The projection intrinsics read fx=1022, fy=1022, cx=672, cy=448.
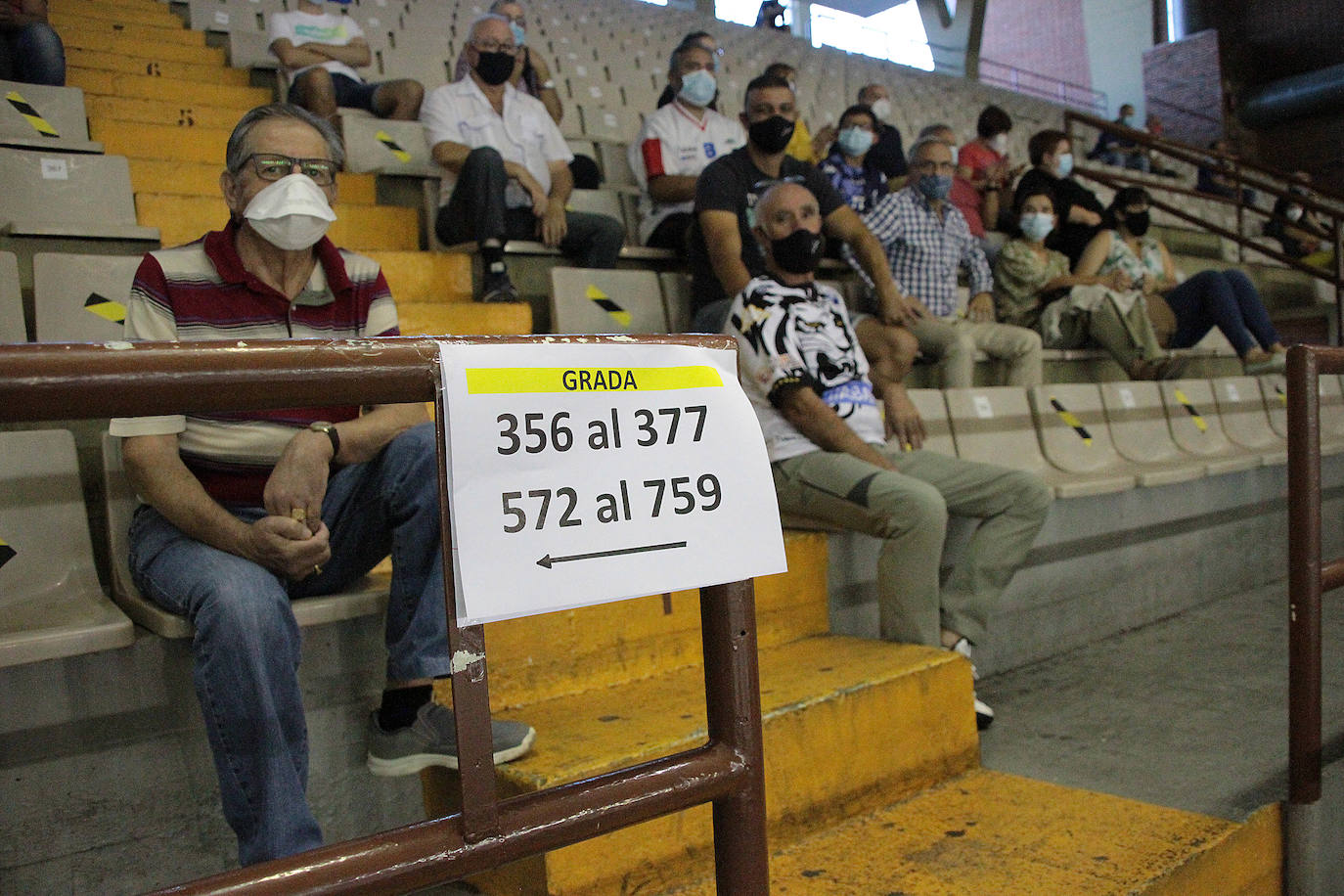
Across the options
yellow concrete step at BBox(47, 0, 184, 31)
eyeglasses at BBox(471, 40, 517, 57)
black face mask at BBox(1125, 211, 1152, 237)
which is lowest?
black face mask at BBox(1125, 211, 1152, 237)

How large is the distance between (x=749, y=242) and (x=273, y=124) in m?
2.04

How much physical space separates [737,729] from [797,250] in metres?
1.85

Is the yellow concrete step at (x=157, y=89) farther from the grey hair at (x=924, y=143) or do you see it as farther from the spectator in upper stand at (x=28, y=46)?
the grey hair at (x=924, y=143)

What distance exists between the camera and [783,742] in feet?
5.29

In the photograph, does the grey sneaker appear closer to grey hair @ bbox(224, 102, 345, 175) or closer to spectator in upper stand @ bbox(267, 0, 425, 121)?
grey hair @ bbox(224, 102, 345, 175)

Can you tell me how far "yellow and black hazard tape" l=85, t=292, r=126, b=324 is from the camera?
206cm

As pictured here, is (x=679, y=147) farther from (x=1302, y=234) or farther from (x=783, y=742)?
(x=1302, y=234)

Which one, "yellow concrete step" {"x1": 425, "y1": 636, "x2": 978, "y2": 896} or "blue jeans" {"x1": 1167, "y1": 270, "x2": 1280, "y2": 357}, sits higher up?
"blue jeans" {"x1": 1167, "y1": 270, "x2": 1280, "y2": 357}

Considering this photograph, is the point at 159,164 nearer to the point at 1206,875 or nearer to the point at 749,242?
the point at 749,242

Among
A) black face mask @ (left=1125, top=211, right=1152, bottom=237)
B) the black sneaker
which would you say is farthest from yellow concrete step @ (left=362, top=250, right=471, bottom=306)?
black face mask @ (left=1125, top=211, right=1152, bottom=237)

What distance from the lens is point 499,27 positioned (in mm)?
3604

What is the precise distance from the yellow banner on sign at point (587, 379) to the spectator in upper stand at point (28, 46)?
3.43 m

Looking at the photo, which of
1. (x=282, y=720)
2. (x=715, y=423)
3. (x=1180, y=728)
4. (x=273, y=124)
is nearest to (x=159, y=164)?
(x=273, y=124)

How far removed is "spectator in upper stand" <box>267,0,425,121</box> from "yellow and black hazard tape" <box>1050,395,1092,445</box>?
266cm
